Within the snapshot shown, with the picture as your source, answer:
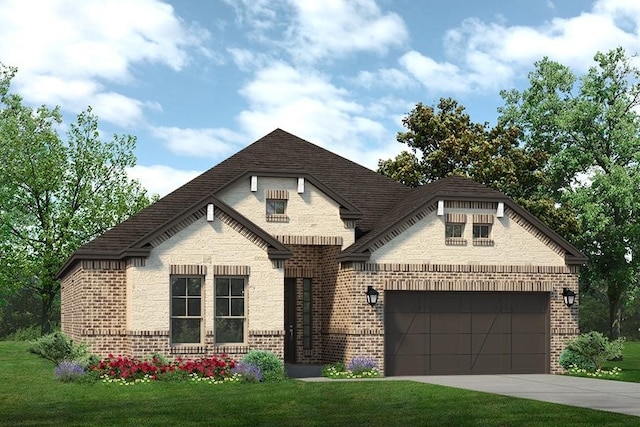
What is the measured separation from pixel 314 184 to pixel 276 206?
129 centimetres

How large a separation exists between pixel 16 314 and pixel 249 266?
2110 inches

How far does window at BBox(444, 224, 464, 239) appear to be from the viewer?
90.2 feet

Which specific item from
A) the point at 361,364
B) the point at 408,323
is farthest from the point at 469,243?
the point at 361,364

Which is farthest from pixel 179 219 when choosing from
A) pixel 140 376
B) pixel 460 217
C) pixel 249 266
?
pixel 460 217

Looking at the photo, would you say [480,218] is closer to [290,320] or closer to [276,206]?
[276,206]

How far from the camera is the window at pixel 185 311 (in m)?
25.1

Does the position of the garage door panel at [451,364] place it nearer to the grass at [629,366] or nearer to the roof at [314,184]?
the roof at [314,184]

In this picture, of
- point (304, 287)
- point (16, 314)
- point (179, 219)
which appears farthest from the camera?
point (16, 314)

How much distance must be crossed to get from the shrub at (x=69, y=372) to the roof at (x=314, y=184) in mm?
3213

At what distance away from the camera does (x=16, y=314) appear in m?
73.9

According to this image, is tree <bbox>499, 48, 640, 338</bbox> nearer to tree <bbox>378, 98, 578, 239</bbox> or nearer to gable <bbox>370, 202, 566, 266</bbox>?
tree <bbox>378, 98, 578, 239</bbox>

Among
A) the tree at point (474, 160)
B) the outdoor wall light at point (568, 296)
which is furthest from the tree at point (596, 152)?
the outdoor wall light at point (568, 296)

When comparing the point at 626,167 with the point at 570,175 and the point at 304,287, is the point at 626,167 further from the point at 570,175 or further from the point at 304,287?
the point at 304,287

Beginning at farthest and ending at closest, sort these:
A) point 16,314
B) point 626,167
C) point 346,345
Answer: point 16,314 < point 626,167 < point 346,345
